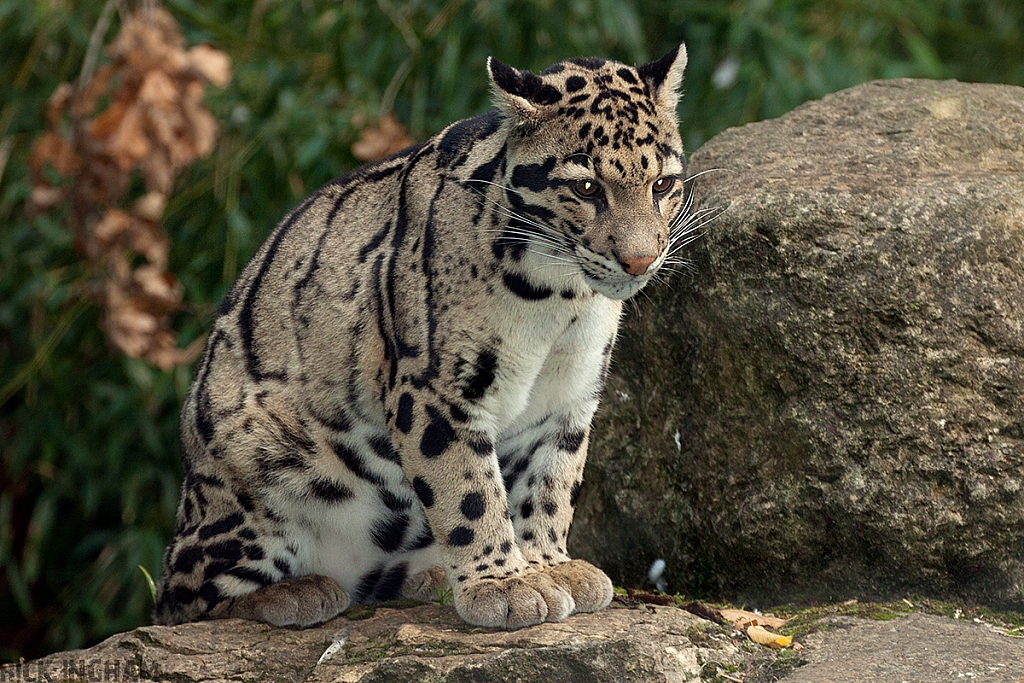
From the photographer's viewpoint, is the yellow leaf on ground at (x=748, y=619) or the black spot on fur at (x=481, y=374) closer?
the black spot on fur at (x=481, y=374)

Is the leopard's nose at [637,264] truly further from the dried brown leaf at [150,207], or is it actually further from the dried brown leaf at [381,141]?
the dried brown leaf at [150,207]

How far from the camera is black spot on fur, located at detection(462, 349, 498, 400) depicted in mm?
4438

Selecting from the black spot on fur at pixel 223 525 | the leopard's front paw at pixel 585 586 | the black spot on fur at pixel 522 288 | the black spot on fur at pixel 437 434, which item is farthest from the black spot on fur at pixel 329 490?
the black spot on fur at pixel 522 288

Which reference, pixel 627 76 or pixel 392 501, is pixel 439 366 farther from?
pixel 627 76

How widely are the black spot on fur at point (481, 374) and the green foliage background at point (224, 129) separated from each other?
369 cm

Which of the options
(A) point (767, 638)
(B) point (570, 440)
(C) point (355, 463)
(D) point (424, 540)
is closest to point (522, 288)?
(B) point (570, 440)

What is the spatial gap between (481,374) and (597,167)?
31.5 inches

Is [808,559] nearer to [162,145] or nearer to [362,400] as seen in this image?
[362,400]

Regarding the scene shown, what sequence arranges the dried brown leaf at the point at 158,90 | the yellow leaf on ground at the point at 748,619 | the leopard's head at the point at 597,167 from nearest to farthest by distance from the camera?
the leopard's head at the point at 597,167
the yellow leaf on ground at the point at 748,619
the dried brown leaf at the point at 158,90

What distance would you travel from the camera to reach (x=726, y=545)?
490 cm

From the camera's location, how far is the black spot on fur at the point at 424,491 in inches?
176

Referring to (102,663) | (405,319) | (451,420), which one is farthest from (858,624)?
(102,663)

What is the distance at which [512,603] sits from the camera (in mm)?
4324

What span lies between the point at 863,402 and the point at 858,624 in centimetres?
76
